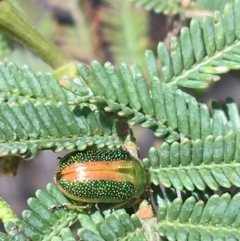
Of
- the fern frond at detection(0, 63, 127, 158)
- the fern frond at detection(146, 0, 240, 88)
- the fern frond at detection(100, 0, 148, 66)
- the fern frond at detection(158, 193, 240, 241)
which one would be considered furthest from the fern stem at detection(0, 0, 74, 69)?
the fern frond at detection(100, 0, 148, 66)

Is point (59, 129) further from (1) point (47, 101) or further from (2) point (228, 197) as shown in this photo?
(2) point (228, 197)

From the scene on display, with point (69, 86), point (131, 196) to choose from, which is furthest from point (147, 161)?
point (69, 86)

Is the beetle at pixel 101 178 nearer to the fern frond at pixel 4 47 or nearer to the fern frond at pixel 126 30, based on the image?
the fern frond at pixel 4 47

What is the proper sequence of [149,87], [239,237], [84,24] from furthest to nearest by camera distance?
[84,24] → [149,87] → [239,237]

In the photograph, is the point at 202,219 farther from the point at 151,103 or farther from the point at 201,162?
the point at 151,103

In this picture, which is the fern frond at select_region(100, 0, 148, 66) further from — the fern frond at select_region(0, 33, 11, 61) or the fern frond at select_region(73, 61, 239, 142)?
the fern frond at select_region(73, 61, 239, 142)

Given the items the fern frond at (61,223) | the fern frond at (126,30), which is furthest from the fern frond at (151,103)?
the fern frond at (126,30)

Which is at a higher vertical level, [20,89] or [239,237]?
[20,89]

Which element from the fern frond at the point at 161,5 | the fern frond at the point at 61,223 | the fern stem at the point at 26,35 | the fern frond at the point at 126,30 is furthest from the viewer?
the fern frond at the point at 126,30
